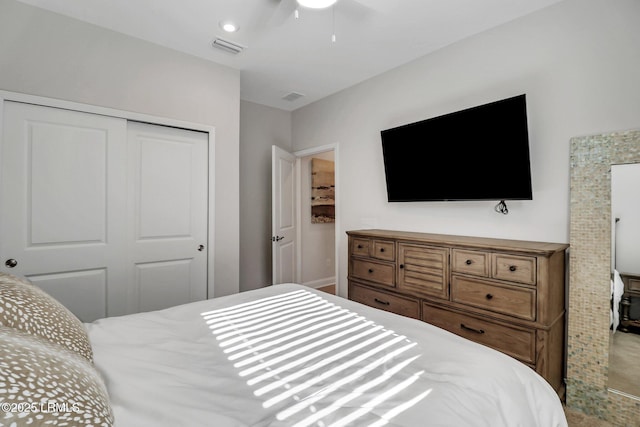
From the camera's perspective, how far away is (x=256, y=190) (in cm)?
425

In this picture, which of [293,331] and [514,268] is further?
[514,268]

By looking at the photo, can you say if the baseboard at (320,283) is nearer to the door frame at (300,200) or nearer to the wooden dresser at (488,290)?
the door frame at (300,200)

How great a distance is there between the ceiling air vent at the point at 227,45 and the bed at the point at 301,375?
92.6 inches

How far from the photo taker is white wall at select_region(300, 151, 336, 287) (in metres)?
4.79

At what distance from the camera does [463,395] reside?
90cm

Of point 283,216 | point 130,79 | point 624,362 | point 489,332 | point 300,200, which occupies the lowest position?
point 624,362

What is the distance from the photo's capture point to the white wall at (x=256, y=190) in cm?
412

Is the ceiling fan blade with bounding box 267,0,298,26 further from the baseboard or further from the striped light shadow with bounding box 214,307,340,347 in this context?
the baseboard

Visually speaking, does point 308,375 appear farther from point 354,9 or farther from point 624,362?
point 354,9

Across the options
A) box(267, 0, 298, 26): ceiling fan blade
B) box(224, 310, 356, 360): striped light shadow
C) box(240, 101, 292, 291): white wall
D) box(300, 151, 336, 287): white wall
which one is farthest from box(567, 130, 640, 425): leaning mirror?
box(240, 101, 292, 291): white wall

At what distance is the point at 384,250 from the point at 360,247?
0.97ft

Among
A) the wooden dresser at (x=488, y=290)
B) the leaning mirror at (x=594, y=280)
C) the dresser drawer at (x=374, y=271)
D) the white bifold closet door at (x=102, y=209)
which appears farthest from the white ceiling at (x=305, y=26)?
the dresser drawer at (x=374, y=271)

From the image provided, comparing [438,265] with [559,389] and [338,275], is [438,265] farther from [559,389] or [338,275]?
[338,275]

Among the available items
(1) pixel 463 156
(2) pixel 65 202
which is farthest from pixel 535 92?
(2) pixel 65 202
